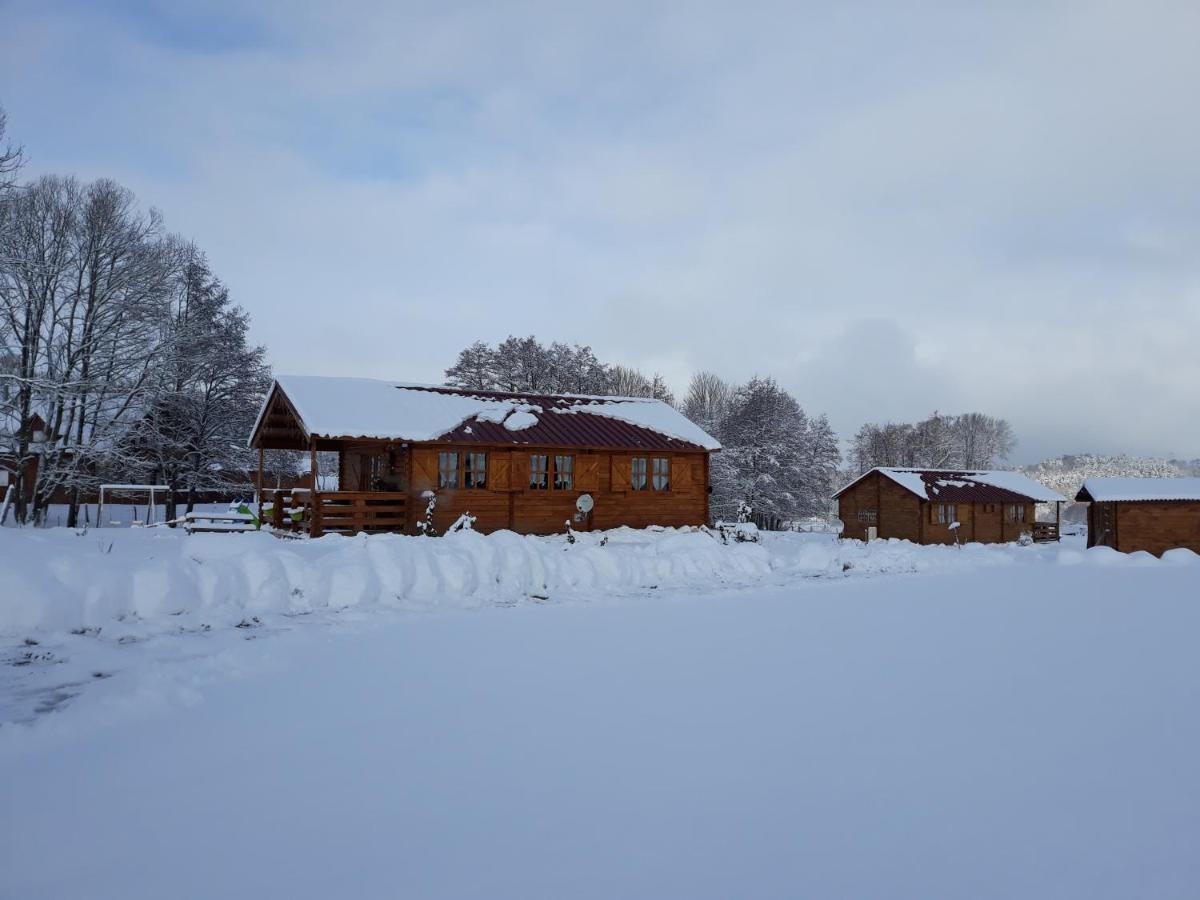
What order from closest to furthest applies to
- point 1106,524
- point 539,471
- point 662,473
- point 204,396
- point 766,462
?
point 539,471 → point 662,473 → point 204,396 → point 1106,524 → point 766,462

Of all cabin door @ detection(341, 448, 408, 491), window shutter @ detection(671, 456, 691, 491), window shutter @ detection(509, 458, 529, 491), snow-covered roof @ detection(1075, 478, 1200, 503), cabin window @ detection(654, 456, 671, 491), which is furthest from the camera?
snow-covered roof @ detection(1075, 478, 1200, 503)

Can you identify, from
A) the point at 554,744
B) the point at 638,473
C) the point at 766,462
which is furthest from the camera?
the point at 766,462

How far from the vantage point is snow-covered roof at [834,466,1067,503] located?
3447 cm

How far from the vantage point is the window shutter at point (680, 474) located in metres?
22.8

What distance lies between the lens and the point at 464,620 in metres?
8.12

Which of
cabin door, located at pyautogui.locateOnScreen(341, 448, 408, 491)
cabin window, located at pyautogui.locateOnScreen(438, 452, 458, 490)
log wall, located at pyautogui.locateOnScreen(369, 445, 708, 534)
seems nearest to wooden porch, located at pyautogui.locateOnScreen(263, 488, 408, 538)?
log wall, located at pyautogui.locateOnScreen(369, 445, 708, 534)

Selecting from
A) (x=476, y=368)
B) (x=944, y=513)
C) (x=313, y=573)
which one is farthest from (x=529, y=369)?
Answer: (x=313, y=573)

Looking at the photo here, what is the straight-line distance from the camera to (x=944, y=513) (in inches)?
Answer: 1347

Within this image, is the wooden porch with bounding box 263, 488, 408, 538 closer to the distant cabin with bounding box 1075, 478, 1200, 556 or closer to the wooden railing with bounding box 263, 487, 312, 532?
the wooden railing with bounding box 263, 487, 312, 532

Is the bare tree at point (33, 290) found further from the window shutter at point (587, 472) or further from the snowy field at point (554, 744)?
the snowy field at point (554, 744)

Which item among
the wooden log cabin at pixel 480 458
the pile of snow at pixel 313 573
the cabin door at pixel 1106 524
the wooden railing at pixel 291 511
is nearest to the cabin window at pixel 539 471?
the wooden log cabin at pixel 480 458

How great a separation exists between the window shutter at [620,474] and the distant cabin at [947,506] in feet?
59.8

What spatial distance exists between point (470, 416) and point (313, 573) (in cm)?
1222

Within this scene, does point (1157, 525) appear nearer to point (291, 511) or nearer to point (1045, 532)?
point (1045, 532)
